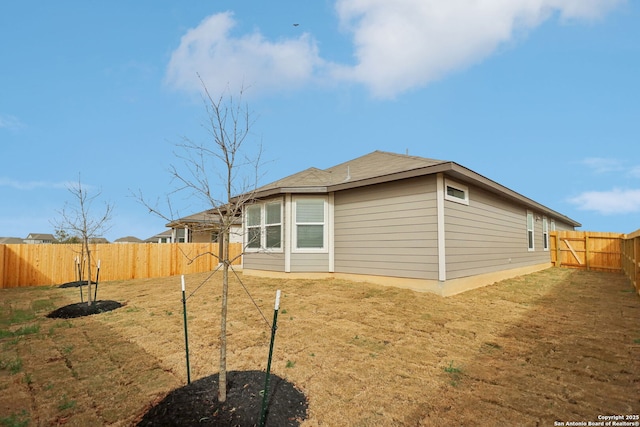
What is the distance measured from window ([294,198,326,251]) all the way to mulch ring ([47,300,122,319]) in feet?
17.0

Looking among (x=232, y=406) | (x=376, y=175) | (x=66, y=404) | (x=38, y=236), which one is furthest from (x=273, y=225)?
(x=38, y=236)

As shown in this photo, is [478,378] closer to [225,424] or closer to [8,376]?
[225,424]

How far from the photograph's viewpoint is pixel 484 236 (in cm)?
969

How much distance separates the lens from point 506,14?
9.25 meters

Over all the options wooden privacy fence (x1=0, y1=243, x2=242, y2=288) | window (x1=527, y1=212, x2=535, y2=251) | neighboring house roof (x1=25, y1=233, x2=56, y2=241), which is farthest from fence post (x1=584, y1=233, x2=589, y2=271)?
neighboring house roof (x1=25, y1=233, x2=56, y2=241)

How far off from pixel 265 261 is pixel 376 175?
4881 millimetres

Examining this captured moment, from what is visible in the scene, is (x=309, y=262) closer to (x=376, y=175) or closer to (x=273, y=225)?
(x=273, y=225)

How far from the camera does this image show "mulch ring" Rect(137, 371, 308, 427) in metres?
2.56

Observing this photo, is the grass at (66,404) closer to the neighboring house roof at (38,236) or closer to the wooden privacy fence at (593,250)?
the wooden privacy fence at (593,250)

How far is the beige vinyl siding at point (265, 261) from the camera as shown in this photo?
10.1m

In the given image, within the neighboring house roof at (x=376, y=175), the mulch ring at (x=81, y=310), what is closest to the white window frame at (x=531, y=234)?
the neighboring house roof at (x=376, y=175)

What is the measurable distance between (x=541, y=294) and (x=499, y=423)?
295 inches

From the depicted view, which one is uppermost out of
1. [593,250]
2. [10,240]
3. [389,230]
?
[389,230]

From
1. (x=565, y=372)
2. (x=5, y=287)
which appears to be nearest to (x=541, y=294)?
(x=565, y=372)
